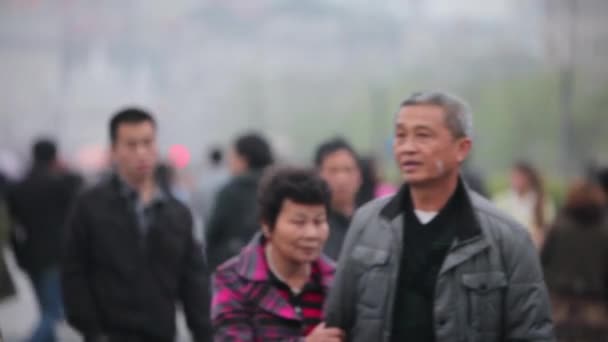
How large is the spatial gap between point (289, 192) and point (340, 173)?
191 cm

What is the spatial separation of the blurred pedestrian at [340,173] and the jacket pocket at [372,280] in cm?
212

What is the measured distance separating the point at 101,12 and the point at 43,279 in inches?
801

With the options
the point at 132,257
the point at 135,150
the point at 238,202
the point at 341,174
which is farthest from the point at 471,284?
the point at 238,202

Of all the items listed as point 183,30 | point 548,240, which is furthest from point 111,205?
point 183,30

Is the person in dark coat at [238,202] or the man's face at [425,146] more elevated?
the man's face at [425,146]

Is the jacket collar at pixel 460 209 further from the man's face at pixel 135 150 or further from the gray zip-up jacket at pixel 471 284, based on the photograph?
the man's face at pixel 135 150

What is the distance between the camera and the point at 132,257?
19.3 feet

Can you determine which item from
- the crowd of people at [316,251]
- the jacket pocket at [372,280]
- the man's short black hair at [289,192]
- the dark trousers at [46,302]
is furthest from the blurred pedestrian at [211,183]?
the jacket pocket at [372,280]

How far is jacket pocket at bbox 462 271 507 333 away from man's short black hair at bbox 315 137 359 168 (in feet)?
9.68

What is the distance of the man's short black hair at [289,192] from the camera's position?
4.78m

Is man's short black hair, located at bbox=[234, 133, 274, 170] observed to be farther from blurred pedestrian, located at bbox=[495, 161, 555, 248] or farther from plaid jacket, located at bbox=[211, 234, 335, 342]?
plaid jacket, located at bbox=[211, 234, 335, 342]

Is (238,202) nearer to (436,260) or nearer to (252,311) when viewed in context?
(252,311)

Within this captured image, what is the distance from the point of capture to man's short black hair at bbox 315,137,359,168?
270 inches

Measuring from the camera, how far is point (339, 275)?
4.19 meters
